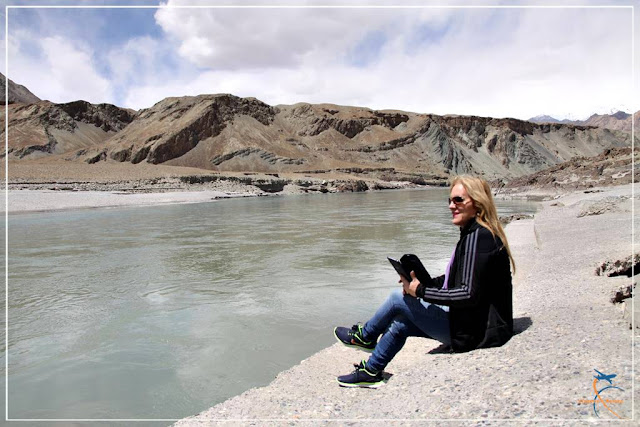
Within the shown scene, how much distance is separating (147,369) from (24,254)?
391 inches

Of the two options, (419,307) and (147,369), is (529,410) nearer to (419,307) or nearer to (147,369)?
(419,307)

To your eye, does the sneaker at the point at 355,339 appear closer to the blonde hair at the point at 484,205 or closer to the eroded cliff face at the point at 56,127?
the blonde hair at the point at 484,205

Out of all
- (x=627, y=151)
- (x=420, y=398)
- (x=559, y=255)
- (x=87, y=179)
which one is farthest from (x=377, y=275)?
(x=87, y=179)

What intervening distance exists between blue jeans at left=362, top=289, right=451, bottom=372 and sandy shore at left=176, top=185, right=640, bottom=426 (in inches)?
7.8

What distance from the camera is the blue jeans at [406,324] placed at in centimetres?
361

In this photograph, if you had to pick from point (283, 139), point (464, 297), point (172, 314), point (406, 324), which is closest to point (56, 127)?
point (283, 139)

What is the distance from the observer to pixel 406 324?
145 inches

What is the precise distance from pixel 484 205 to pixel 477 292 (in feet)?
2.14

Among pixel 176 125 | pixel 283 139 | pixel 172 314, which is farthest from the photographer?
pixel 283 139

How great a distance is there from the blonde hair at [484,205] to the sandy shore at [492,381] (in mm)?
794

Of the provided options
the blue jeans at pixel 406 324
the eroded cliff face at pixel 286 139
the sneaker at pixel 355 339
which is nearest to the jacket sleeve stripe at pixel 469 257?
the blue jeans at pixel 406 324

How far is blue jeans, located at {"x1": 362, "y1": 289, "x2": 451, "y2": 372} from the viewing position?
→ 361 centimetres

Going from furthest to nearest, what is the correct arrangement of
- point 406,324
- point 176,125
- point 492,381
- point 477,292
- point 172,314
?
point 176,125, point 172,314, point 406,324, point 477,292, point 492,381

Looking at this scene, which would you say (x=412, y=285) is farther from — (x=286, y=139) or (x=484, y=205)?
(x=286, y=139)
